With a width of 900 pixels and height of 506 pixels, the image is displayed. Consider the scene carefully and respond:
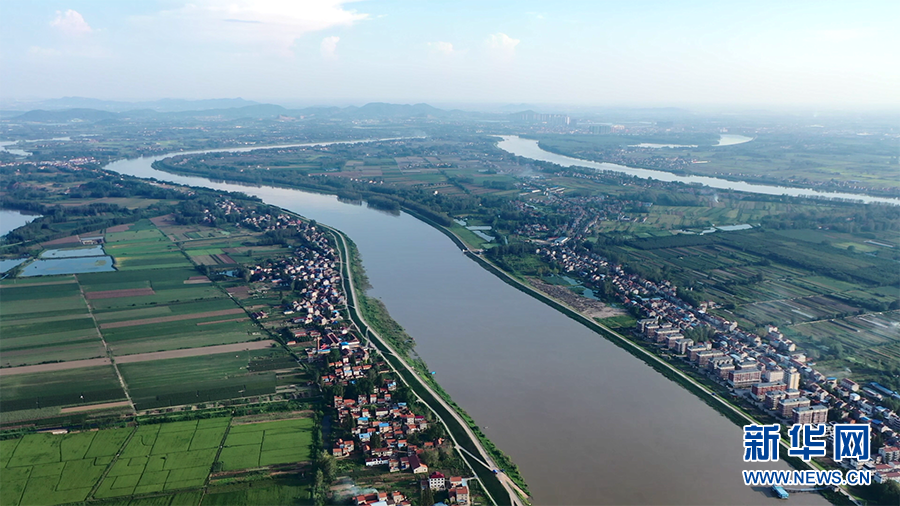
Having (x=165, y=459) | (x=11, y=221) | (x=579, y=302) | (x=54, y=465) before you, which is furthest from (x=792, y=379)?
(x=11, y=221)

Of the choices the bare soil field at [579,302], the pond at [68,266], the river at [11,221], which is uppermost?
the river at [11,221]

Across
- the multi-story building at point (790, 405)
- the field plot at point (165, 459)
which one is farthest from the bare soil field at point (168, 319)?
the multi-story building at point (790, 405)

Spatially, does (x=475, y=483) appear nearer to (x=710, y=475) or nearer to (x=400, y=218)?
(x=710, y=475)

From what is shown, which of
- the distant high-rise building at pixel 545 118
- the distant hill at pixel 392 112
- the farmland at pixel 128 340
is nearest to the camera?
the farmland at pixel 128 340

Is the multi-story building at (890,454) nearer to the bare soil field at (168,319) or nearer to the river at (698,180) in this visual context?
the bare soil field at (168,319)

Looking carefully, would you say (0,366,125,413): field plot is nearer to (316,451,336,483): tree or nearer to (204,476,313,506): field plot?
(204,476,313,506): field plot

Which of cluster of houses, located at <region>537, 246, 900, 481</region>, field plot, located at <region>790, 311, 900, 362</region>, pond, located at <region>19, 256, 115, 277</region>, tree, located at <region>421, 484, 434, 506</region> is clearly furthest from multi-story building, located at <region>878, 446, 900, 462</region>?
pond, located at <region>19, 256, 115, 277</region>

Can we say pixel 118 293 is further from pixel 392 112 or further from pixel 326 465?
pixel 392 112
